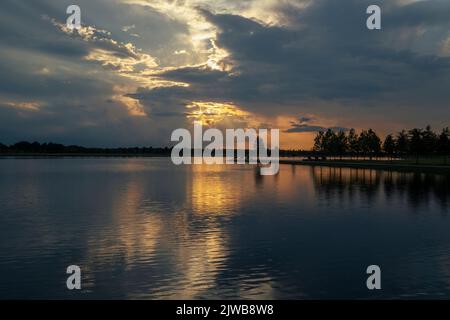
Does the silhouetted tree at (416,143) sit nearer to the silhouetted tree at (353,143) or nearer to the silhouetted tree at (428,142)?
the silhouetted tree at (428,142)

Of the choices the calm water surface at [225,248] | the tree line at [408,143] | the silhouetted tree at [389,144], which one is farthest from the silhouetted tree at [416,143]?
the calm water surface at [225,248]

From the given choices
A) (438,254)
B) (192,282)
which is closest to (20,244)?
(192,282)

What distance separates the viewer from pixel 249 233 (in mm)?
27641

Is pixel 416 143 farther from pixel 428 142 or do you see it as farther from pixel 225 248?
pixel 225 248

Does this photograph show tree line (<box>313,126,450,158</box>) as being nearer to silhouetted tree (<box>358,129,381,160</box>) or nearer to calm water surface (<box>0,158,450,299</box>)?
silhouetted tree (<box>358,129,381,160</box>)

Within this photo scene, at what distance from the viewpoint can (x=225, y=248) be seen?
23109 mm

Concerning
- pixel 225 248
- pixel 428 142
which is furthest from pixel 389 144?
pixel 225 248

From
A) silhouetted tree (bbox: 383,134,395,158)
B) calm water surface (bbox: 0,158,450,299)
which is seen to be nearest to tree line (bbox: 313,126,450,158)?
silhouetted tree (bbox: 383,134,395,158)

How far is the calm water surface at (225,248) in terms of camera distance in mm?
16359

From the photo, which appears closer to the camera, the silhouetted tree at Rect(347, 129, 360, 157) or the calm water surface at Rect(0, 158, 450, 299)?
the calm water surface at Rect(0, 158, 450, 299)

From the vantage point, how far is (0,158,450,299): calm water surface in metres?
16.4
